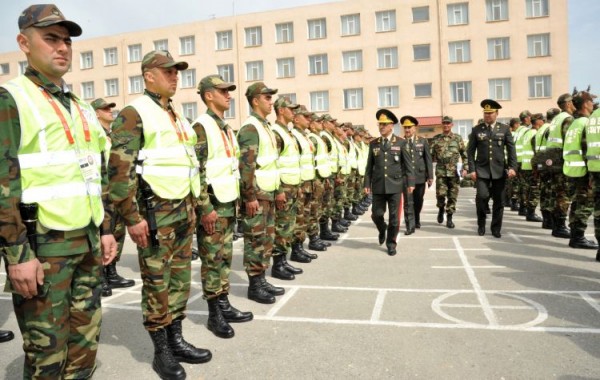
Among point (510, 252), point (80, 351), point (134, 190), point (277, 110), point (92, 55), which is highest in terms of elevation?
point (92, 55)

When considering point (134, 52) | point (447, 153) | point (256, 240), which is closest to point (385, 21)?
point (134, 52)

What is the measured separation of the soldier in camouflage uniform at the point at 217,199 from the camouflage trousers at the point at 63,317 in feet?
4.76

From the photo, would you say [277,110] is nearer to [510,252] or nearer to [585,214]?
[510,252]

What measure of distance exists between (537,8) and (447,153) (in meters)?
26.7

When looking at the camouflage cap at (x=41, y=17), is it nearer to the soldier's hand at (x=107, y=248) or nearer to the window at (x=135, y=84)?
the soldier's hand at (x=107, y=248)

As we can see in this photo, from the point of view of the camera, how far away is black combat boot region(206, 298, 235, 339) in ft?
13.3

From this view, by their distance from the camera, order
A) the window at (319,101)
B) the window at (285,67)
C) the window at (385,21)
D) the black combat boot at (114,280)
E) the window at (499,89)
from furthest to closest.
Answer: the window at (285,67)
the window at (319,101)
the window at (385,21)
the window at (499,89)
the black combat boot at (114,280)

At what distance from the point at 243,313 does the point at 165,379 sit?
1.30 meters

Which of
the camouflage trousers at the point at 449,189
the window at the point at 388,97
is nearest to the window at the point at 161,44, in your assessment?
the window at the point at 388,97

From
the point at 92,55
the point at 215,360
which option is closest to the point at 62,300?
the point at 215,360

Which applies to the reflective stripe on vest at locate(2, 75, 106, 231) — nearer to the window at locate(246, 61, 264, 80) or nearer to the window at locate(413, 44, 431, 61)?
the window at locate(413, 44, 431, 61)

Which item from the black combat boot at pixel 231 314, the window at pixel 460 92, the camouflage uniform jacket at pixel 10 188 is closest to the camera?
the camouflage uniform jacket at pixel 10 188

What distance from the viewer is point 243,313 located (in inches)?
178

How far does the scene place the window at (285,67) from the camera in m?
36.3
